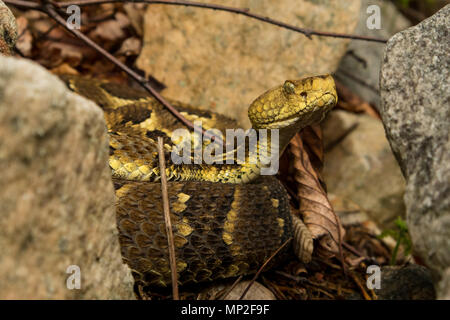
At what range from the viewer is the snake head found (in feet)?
8.30

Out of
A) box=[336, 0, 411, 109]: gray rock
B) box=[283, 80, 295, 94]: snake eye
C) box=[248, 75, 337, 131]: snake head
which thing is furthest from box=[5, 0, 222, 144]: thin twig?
box=[336, 0, 411, 109]: gray rock

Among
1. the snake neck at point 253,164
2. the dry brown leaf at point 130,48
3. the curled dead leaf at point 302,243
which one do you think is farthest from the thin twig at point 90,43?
the dry brown leaf at point 130,48

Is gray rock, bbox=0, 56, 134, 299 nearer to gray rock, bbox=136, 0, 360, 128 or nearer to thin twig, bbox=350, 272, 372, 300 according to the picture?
thin twig, bbox=350, 272, 372, 300

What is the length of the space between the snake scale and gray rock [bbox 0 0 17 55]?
27.3 inches

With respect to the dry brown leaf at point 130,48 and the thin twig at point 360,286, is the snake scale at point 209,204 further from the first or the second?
the dry brown leaf at point 130,48

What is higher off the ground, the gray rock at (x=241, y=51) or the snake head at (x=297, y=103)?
the gray rock at (x=241, y=51)

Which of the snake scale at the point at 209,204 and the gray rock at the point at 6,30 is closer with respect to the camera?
the snake scale at the point at 209,204

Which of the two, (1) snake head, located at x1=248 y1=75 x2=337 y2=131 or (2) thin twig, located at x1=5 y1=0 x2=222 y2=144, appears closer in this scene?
(1) snake head, located at x1=248 y1=75 x2=337 y2=131

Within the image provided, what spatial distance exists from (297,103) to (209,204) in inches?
30.7

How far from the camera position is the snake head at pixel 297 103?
8.30ft

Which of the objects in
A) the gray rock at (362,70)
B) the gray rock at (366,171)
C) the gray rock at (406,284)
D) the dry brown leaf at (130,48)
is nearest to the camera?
the gray rock at (406,284)

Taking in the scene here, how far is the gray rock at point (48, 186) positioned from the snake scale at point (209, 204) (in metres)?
0.73

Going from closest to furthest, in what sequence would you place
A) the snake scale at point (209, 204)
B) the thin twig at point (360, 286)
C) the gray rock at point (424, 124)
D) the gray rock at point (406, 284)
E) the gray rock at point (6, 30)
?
the gray rock at point (424, 124) → the gray rock at point (406, 284) → the snake scale at point (209, 204) → the gray rock at point (6, 30) → the thin twig at point (360, 286)

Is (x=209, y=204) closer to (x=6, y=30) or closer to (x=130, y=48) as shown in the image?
(x=6, y=30)
